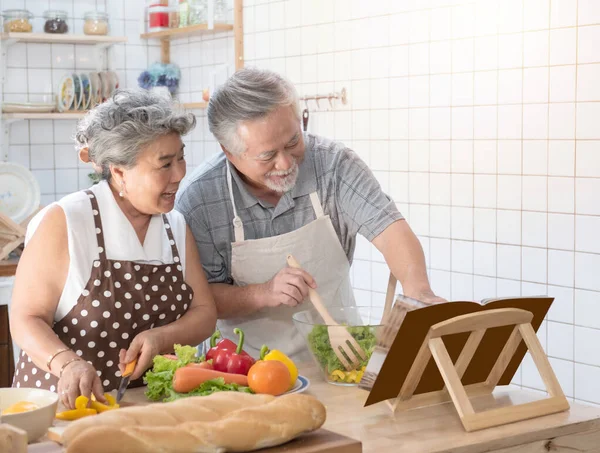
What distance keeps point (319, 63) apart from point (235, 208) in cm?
181

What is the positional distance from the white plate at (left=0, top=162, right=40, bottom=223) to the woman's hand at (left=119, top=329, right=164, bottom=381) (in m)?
2.19

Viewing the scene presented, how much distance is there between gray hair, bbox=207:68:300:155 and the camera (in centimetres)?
220

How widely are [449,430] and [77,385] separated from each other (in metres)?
0.70

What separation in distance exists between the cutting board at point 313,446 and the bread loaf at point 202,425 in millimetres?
14

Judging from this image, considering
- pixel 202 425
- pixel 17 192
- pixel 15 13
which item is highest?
pixel 15 13

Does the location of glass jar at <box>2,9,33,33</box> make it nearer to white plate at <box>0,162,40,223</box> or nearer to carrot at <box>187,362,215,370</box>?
white plate at <box>0,162,40,223</box>

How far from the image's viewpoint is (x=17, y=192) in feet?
13.0

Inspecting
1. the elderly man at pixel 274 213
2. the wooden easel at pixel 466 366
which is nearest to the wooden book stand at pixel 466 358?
the wooden easel at pixel 466 366

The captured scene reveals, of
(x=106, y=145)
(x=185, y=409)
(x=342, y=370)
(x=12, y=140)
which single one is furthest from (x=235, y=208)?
(x=12, y=140)

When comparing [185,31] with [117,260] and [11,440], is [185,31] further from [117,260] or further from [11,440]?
[11,440]

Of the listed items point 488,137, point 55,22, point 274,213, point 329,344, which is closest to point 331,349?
point 329,344

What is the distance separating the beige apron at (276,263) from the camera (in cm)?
238

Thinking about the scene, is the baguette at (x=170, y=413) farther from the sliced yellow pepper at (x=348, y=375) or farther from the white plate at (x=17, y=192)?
the white plate at (x=17, y=192)

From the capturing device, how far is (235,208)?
7.79 feet
